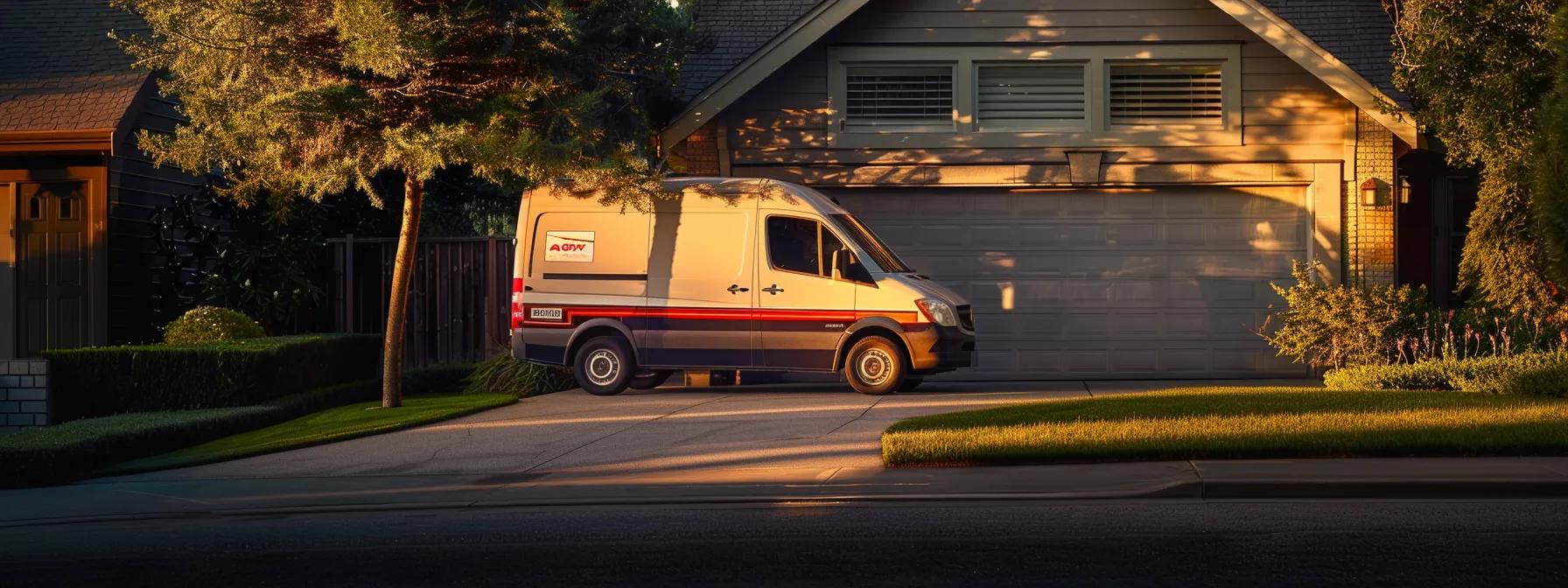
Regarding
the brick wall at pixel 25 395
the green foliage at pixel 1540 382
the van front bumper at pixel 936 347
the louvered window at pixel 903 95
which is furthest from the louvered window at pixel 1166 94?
the brick wall at pixel 25 395

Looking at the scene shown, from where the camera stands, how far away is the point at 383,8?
547 inches

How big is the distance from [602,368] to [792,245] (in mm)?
2477

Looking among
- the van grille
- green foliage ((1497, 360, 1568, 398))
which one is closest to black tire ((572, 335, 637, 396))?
the van grille

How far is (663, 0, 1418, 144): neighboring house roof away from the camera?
58.4ft

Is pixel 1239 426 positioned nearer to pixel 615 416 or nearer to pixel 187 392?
pixel 615 416

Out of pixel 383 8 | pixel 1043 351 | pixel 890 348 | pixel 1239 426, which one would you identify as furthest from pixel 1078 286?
pixel 383 8

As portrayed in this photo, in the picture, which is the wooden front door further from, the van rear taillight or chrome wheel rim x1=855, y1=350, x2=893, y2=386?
chrome wheel rim x1=855, y1=350, x2=893, y2=386

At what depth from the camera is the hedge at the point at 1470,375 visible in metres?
14.0

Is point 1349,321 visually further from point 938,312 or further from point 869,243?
point 869,243

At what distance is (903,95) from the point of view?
19.4m

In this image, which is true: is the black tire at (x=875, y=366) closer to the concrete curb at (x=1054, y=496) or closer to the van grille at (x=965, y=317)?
the van grille at (x=965, y=317)

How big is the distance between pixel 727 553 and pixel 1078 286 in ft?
40.2

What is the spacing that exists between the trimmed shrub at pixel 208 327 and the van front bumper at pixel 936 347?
7.32 metres

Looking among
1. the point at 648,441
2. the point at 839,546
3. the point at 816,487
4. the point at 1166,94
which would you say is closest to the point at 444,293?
the point at 648,441
